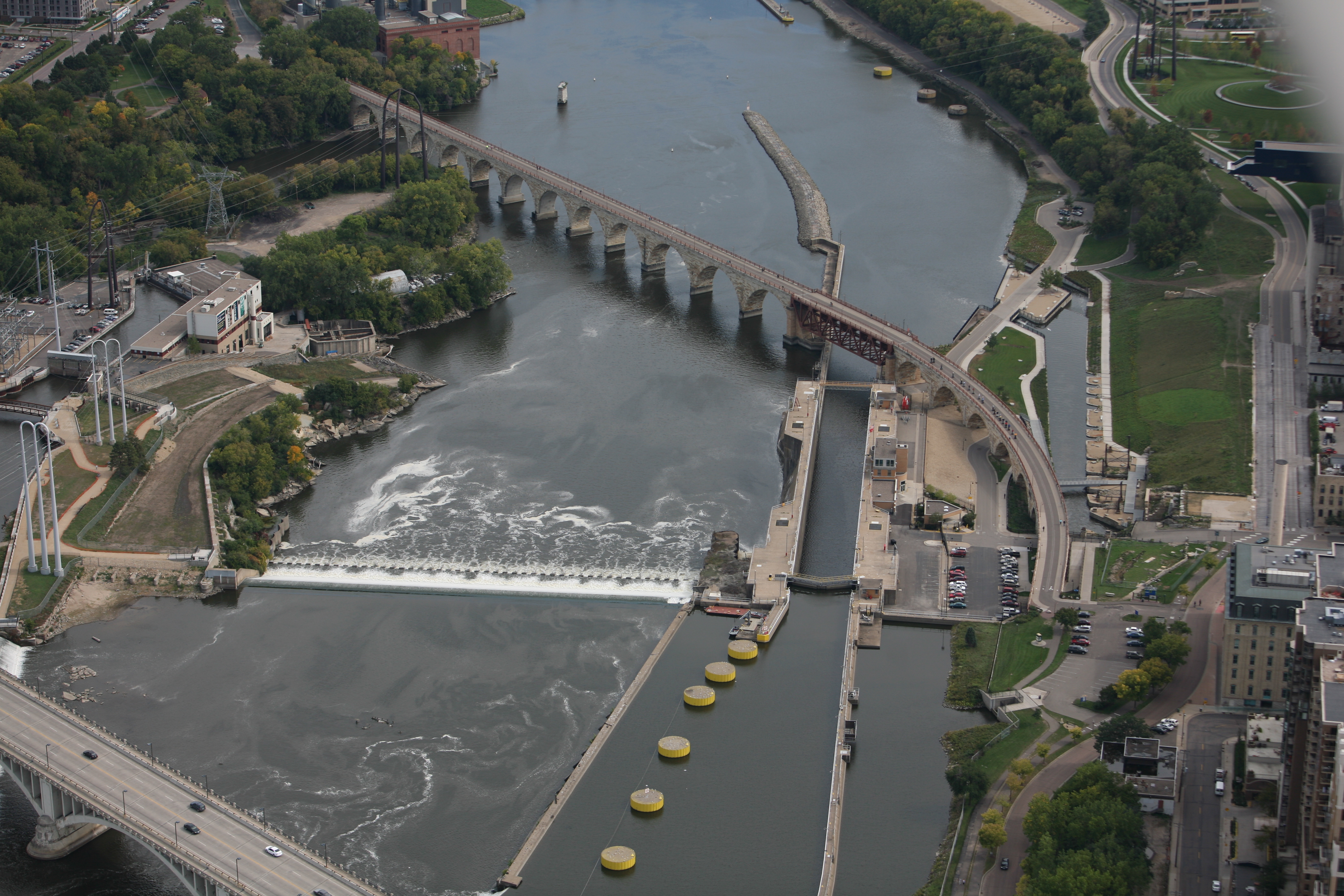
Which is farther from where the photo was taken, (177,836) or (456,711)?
(456,711)

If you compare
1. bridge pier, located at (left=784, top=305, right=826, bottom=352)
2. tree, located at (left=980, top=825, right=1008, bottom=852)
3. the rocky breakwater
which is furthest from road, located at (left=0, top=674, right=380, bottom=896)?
the rocky breakwater

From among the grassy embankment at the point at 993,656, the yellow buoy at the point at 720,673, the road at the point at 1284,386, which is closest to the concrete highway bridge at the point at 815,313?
the grassy embankment at the point at 993,656

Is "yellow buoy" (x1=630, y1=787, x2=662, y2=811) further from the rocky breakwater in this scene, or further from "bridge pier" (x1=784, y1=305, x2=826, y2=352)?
the rocky breakwater

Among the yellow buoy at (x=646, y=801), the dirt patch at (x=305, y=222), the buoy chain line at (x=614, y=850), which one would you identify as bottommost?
the buoy chain line at (x=614, y=850)

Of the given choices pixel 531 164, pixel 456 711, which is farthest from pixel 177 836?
pixel 531 164

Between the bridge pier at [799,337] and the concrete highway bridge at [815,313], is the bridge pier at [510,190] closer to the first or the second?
the concrete highway bridge at [815,313]

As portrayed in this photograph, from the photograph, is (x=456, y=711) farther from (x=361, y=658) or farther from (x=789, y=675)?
(x=789, y=675)
